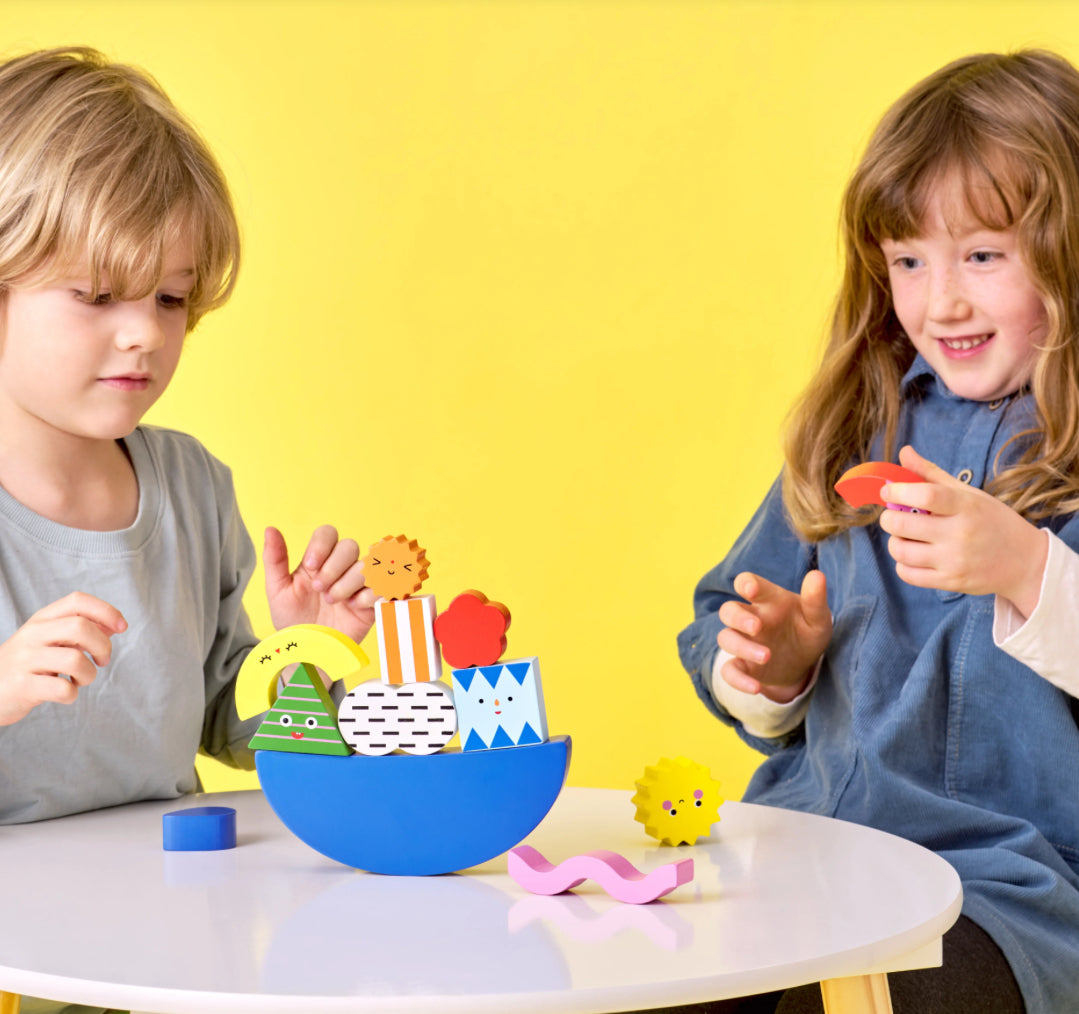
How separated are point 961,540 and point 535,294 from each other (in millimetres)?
1178

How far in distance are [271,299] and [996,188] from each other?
1.20 metres

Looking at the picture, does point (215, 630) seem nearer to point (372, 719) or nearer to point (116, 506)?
point (116, 506)

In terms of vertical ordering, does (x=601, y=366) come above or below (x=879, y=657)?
above

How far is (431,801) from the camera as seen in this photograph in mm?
675

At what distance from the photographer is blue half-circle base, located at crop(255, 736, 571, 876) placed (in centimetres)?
67

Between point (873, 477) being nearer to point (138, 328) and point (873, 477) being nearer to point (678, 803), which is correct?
point (678, 803)

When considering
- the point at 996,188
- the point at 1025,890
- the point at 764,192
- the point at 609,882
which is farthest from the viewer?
the point at 764,192

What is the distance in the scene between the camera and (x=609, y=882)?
643mm

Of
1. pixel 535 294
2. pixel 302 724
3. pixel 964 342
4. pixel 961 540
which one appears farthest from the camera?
pixel 535 294

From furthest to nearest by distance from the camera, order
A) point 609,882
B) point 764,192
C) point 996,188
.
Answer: point 764,192, point 996,188, point 609,882

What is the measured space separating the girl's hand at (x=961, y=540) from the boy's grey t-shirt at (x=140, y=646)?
1.76 feet

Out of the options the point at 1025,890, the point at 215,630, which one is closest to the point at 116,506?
the point at 215,630

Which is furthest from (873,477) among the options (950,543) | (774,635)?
(774,635)

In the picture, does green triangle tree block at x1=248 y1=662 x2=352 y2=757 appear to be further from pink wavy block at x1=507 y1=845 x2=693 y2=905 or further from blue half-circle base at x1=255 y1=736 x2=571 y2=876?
pink wavy block at x1=507 y1=845 x2=693 y2=905
